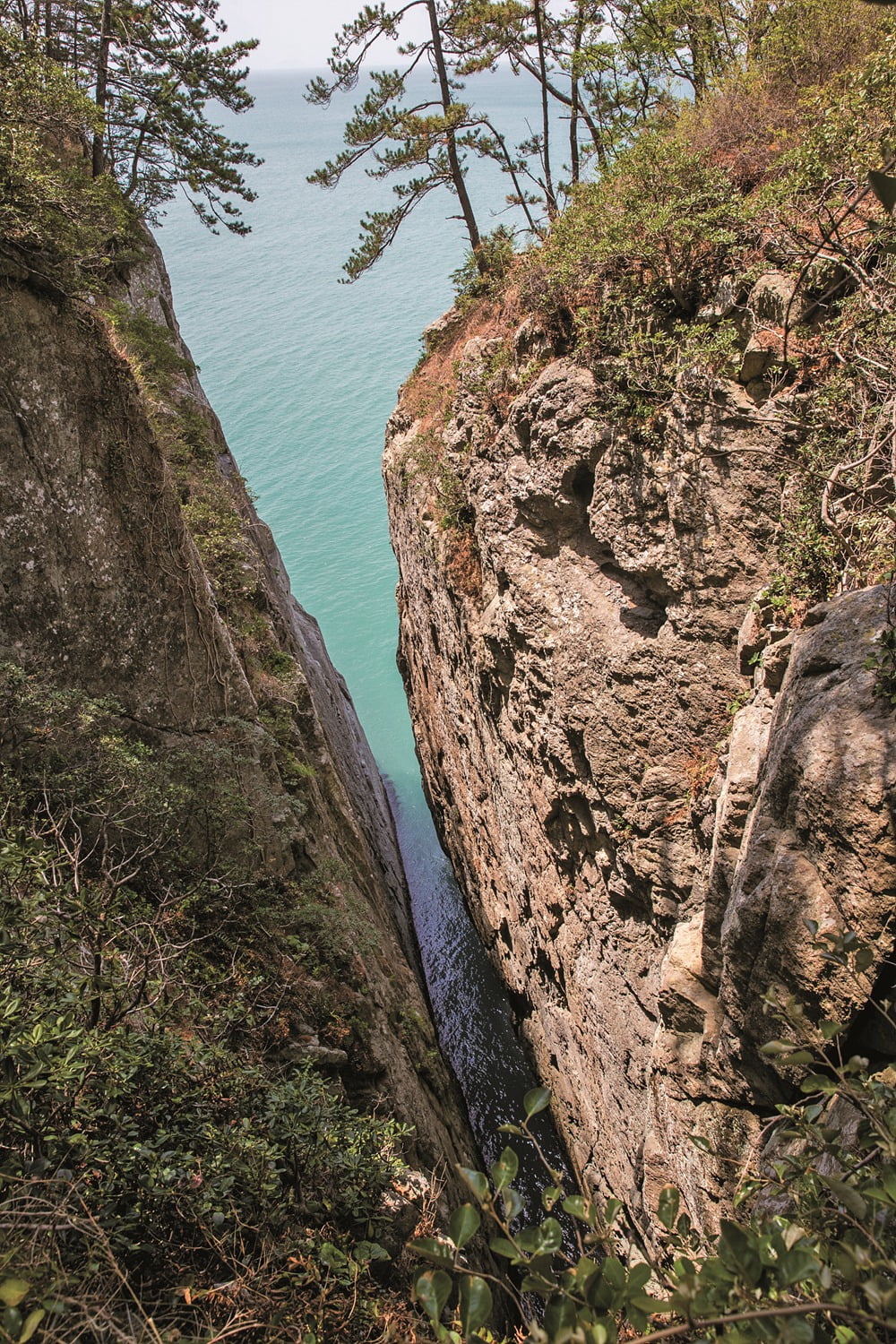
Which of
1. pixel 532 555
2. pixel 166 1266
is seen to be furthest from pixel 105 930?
pixel 532 555

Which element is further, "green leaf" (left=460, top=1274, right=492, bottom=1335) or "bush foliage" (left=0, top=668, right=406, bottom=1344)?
"bush foliage" (left=0, top=668, right=406, bottom=1344)

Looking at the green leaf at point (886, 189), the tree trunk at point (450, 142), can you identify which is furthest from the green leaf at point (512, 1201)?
the tree trunk at point (450, 142)

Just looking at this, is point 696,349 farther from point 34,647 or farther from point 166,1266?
point 166,1266

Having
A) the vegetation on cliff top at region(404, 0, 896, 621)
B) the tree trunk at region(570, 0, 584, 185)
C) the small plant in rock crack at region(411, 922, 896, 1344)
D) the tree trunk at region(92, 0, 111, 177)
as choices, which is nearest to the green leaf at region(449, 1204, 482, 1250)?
the small plant in rock crack at region(411, 922, 896, 1344)

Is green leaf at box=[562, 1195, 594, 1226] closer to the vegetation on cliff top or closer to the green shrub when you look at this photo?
the vegetation on cliff top

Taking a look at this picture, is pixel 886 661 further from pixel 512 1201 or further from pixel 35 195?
pixel 35 195
